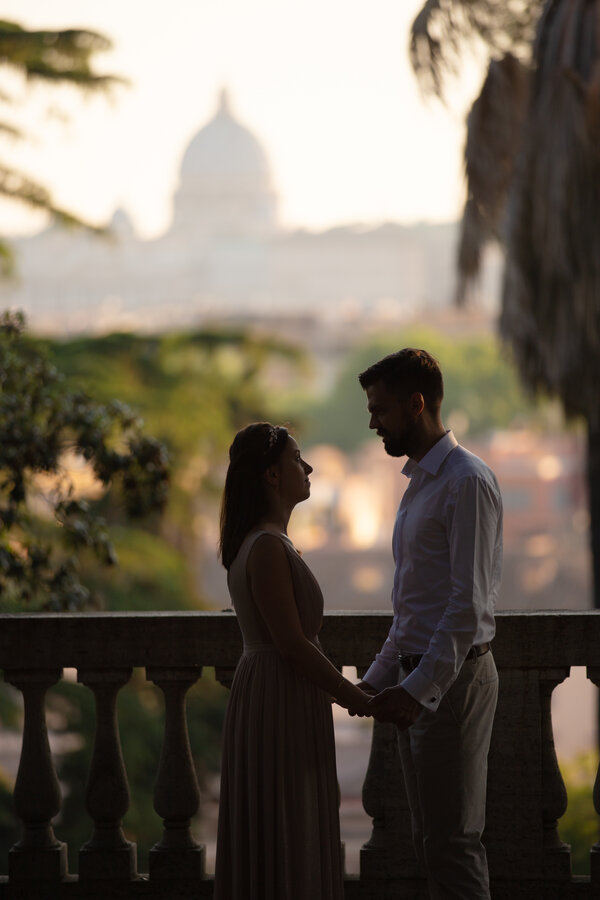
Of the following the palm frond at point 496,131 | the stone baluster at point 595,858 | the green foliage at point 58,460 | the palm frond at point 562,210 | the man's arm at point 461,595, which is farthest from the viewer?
the palm frond at point 496,131

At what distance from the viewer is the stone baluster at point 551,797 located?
3787 millimetres

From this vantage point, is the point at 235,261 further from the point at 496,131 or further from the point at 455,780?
the point at 455,780

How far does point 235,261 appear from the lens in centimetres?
17262

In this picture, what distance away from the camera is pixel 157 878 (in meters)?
3.85

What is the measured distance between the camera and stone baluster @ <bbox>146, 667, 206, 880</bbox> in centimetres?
383

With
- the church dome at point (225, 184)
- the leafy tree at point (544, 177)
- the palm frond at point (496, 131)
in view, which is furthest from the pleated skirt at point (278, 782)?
the church dome at point (225, 184)

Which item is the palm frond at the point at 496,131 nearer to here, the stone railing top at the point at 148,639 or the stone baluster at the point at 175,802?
the stone railing top at the point at 148,639

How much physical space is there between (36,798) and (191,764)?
0.43m

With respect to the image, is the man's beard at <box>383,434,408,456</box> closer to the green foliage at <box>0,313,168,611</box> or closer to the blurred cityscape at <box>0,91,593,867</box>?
the green foliage at <box>0,313,168,611</box>

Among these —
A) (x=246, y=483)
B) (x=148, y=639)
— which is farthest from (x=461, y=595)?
(x=148, y=639)

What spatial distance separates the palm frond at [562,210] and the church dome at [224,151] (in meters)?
161

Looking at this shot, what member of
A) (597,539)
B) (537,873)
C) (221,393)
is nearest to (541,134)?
(597,539)

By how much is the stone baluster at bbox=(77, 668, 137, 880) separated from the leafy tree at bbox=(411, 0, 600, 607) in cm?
590

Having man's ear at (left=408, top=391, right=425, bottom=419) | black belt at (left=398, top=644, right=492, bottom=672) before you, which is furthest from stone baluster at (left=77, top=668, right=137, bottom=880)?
man's ear at (left=408, top=391, right=425, bottom=419)
